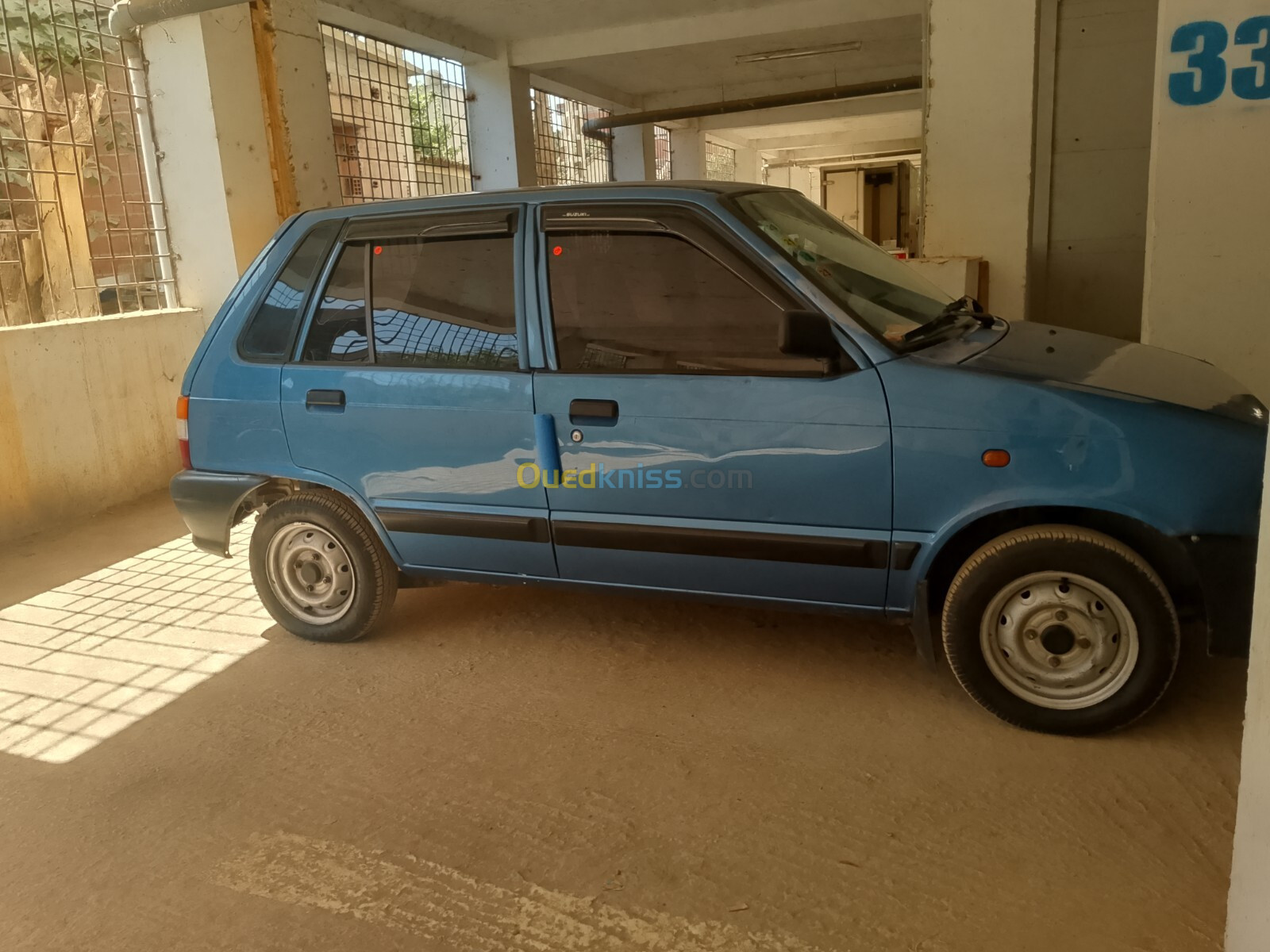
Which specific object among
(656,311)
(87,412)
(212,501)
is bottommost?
(212,501)

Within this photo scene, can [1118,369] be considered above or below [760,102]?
below

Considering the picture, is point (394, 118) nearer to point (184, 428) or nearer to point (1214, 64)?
point (184, 428)

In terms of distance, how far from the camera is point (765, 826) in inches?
108

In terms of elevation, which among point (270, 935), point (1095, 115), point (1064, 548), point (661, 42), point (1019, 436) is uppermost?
point (661, 42)

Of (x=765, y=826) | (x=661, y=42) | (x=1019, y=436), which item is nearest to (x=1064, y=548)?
(x=1019, y=436)

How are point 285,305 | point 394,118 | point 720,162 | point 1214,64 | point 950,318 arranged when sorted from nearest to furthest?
point 950,318 → point 285,305 → point 1214,64 → point 394,118 → point 720,162

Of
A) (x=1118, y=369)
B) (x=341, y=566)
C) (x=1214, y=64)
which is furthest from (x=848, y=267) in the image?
(x=1214, y=64)

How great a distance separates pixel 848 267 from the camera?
3.52 meters

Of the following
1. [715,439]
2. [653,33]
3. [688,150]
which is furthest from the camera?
[688,150]

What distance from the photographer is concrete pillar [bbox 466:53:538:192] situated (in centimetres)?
1111

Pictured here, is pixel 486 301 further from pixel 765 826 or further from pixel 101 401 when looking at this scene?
pixel 101 401

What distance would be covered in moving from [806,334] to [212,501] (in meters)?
2.72

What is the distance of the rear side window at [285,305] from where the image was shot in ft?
12.8

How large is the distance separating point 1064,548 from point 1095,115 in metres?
7.01
